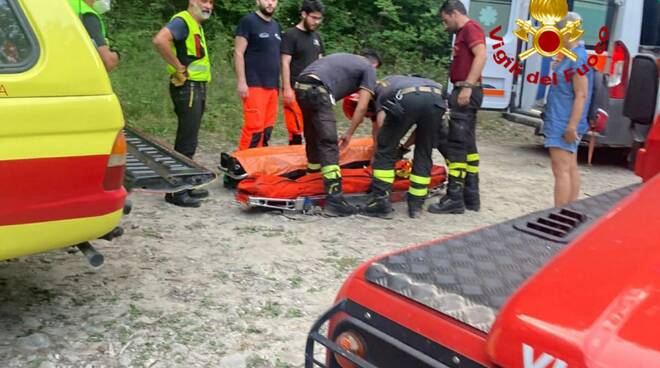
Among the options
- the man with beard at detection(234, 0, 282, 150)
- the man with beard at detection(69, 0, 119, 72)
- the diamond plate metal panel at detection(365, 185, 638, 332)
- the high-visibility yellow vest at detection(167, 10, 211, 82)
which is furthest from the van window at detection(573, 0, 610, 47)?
the diamond plate metal panel at detection(365, 185, 638, 332)

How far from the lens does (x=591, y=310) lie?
1.30m

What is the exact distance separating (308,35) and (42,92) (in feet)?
14.8

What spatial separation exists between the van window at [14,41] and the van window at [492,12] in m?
6.99

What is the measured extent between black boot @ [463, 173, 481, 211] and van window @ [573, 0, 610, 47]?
122 inches

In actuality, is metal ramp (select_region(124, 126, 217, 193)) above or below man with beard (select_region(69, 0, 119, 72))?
below

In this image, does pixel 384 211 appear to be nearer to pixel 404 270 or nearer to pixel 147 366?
pixel 147 366

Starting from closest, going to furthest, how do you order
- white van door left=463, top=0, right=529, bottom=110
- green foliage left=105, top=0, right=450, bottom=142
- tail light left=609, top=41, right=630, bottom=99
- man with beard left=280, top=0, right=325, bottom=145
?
man with beard left=280, top=0, right=325, bottom=145 → tail light left=609, top=41, right=630, bottom=99 → white van door left=463, top=0, right=529, bottom=110 → green foliage left=105, top=0, right=450, bottom=142

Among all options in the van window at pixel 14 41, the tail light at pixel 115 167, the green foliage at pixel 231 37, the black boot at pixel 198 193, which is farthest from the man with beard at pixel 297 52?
the van window at pixel 14 41

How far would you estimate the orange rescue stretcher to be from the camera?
5.48 meters

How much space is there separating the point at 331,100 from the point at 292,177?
0.80 meters

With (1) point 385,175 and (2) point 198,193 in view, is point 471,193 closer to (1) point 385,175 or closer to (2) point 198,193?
(1) point 385,175

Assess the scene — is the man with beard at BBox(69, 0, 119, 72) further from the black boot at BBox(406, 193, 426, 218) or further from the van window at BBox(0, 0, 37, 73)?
the black boot at BBox(406, 193, 426, 218)

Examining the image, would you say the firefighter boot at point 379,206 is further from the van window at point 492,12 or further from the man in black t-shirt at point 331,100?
the van window at point 492,12

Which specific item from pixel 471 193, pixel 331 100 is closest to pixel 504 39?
pixel 471 193
